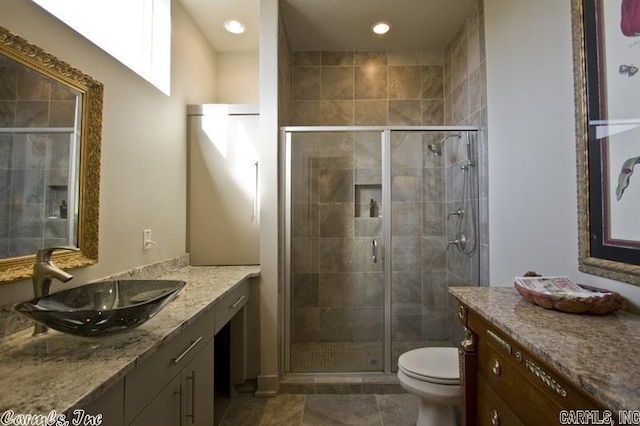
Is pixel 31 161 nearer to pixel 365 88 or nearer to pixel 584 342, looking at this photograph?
pixel 584 342

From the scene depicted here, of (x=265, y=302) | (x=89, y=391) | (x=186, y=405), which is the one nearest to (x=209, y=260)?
(x=265, y=302)

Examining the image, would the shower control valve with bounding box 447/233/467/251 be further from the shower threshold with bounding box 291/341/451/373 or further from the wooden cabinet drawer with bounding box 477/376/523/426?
the wooden cabinet drawer with bounding box 477/376/523/426

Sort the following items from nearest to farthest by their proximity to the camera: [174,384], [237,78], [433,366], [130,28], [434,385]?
[174,384], [434,385], [433,366], [130,28], [237,78]

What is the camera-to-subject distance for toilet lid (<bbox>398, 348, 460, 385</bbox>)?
Result: 5.00 ft

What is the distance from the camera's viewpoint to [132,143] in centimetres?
168

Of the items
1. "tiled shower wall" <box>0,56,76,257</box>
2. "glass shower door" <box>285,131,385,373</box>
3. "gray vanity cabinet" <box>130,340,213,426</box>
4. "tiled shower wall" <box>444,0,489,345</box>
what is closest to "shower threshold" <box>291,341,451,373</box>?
"glass shower door" <box>285,131,385,373</box>

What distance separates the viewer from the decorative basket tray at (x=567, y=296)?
3.26ft

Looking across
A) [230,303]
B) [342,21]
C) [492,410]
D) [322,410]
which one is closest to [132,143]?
[230,303]

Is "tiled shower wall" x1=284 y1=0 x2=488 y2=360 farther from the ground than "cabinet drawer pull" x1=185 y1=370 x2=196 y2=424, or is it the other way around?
"tiled shower wall" x1=284 y1=0 x2=488 y2=360

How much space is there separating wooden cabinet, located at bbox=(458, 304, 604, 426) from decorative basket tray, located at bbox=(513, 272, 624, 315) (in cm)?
22

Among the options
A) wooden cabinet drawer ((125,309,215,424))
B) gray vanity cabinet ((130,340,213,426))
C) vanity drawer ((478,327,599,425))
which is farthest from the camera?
gray vanity cabinet ((130,340,213,426))

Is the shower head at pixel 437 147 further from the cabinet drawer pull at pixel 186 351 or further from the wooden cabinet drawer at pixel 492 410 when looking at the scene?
the cabinet drawer pull at pixel 186 351

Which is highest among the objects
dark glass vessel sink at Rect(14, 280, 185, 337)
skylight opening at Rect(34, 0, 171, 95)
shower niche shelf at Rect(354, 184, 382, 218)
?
skylight opening at Rect(34, 0, 171, 95)

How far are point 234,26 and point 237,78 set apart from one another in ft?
1.52
